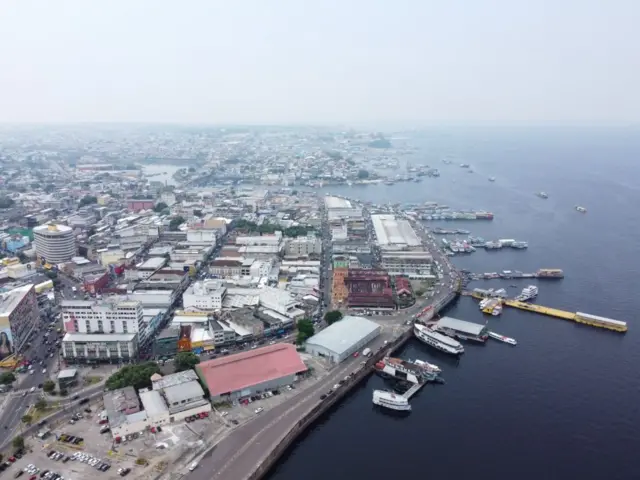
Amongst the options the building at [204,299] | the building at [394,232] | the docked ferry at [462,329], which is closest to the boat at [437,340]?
the docked ferry at [462,329]

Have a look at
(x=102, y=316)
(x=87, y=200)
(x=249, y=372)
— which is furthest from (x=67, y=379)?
(x=87, y=200)

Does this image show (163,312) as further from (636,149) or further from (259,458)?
(636,149)

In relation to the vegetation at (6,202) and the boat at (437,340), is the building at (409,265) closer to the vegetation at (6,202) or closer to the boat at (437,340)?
the boat at (437,340)

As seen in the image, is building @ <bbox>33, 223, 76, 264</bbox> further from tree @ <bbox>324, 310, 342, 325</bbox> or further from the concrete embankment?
the concrete embankment

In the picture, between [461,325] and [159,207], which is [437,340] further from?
[159,207]

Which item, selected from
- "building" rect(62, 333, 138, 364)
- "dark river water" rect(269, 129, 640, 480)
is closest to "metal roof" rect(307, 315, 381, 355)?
"dark river water" rect(269, 129, 640, 480)
